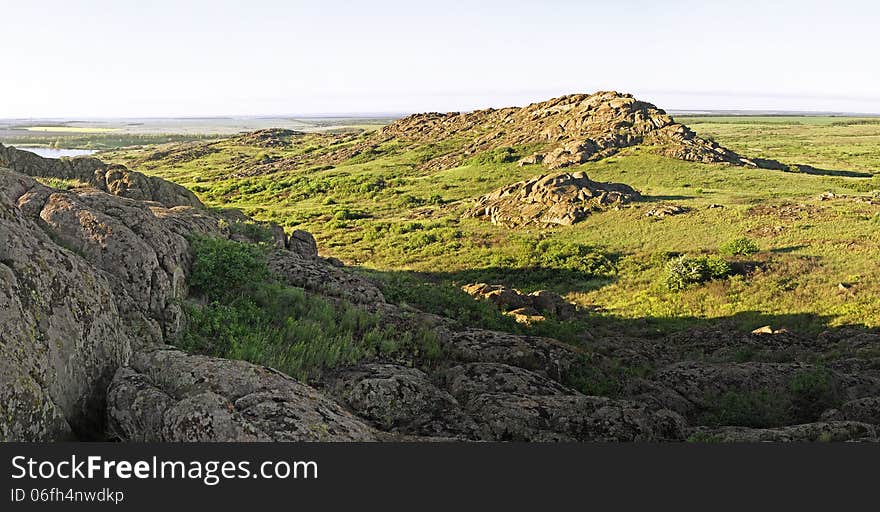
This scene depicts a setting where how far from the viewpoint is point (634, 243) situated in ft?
125

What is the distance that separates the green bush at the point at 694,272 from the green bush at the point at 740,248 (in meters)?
3.22

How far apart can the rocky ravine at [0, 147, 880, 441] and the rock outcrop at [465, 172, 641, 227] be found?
112 feet

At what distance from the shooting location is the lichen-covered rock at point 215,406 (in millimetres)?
5188

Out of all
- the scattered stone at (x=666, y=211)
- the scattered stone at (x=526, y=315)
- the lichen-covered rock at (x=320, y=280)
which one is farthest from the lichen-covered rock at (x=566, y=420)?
the scattered stone at (x=666, y=211)

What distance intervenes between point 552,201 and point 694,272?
22881 mm

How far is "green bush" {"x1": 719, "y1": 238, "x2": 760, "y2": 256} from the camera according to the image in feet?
104

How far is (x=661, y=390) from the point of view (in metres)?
11.7

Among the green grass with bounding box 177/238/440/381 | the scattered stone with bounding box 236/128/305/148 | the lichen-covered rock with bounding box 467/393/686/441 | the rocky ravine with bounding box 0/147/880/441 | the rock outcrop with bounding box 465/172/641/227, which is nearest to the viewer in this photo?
the rocky ravine with bounding box 0/147/880/441

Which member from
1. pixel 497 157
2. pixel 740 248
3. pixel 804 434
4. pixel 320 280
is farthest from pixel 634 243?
pixel 497 157

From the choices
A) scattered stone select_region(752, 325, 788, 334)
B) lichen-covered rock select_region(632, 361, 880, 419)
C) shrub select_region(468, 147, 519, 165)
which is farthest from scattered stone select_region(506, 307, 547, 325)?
shrub select_region(468, 147, 519, 165)

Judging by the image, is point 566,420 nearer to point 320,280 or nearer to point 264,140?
point 320,280

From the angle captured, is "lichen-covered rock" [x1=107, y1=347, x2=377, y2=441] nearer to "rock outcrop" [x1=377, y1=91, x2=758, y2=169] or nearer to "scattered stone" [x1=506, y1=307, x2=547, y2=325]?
"scattered stone" [x1=506, y1=307, x2=547, y2=325]

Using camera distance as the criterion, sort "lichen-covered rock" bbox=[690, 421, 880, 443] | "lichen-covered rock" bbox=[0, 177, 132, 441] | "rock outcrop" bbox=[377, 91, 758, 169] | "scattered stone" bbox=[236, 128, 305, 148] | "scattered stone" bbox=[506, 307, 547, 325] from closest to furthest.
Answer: "lichen-covered rock" bbox=[0, 177, 132, 441]
"lichen-covered rock" bbox=[690, 421, 880, 443]
"scattered stone" bbox=[506, 307, 547, 325]
"rock outcrop" bbox=[377, 91, 758, 169]
"scattered stone" bbox=[236, 128, 305, 148]

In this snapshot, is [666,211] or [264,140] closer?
[666,211]
